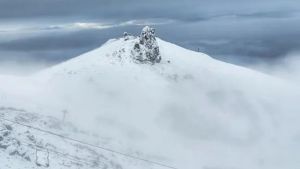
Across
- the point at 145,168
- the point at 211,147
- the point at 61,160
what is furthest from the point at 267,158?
the point at 61,160

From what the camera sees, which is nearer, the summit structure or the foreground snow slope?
the foreground snow slope

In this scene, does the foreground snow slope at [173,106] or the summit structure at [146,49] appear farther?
the summit structure at [146,49]

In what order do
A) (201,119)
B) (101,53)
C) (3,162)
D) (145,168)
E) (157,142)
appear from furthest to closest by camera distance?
(101,53) < (201,119) < (157,142) < (145,168) < (3,162)

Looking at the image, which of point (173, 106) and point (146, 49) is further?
point (146, 49)

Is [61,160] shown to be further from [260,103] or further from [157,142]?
[260,103]

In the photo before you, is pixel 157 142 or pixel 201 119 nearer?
pixel 157 142

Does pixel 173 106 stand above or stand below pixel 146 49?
below

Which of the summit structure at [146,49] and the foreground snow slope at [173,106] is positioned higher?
Result: the summit structure at [146,49]

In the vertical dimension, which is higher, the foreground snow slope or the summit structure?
the summit structure
